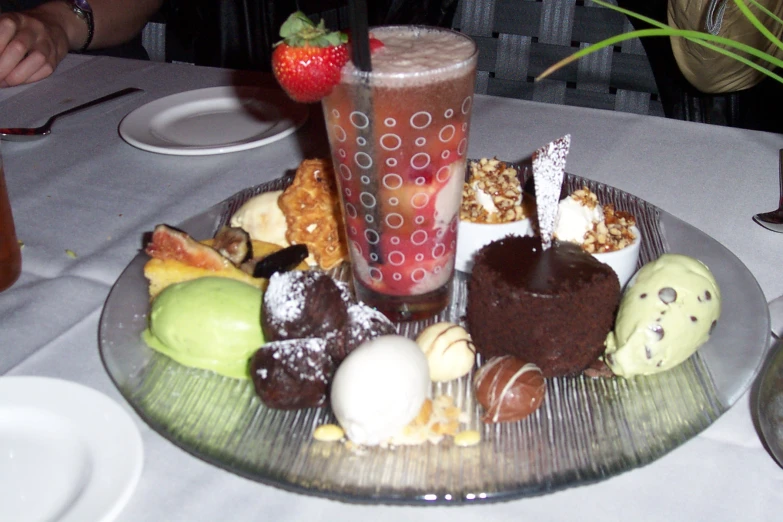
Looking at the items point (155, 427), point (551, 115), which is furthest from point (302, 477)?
point (551, 115)

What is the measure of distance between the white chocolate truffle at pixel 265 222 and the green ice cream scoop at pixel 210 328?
30cm

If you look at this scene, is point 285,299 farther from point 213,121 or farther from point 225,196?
point 213,121

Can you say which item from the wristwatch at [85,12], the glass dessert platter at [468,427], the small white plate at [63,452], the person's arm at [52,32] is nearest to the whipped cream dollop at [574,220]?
the glass dessert platter at [468,427]

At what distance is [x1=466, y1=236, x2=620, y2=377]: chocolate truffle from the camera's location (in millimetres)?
985

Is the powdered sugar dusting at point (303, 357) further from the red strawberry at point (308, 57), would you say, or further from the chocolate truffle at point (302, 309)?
the red strawberry at point (308, 57)

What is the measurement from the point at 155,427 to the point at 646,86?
2273mm

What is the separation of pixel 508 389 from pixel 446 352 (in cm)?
12

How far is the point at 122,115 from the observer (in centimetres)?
200

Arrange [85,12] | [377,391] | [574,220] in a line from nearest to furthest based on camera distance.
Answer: [377,391] → [574,220] → [85,12]

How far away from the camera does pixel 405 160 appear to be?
3.26ft

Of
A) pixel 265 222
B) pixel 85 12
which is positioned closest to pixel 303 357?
pixel 265 222

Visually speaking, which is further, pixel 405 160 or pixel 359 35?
pixel 405 160

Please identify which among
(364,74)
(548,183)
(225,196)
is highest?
(364,74)

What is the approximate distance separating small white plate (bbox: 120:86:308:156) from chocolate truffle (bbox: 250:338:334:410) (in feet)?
2.99
